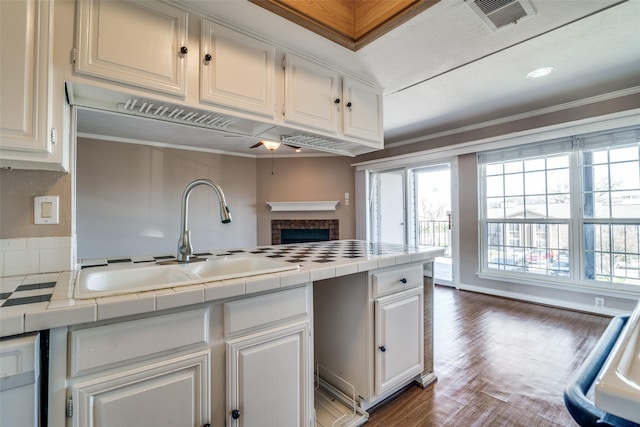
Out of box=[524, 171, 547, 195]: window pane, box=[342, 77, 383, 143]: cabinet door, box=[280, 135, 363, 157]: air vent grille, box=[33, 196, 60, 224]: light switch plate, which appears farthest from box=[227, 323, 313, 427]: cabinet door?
box=[524, 171, 547, 195]: window pane

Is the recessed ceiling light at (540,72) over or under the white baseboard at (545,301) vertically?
over

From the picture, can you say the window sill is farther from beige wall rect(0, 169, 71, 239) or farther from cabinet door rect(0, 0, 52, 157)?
cabinet door rect(0, 0, 52, 157)

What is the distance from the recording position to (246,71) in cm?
157

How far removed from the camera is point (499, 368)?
2102 millimetres

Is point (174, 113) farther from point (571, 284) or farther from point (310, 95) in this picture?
point (571, 284)

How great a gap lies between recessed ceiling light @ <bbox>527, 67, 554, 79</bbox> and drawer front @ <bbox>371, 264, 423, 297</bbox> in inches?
88.3

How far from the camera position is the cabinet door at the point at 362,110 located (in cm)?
205

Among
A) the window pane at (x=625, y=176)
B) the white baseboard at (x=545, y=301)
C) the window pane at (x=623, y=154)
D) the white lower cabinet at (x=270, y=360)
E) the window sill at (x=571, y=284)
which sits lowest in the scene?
the white baseboard at (x=545, y=301)

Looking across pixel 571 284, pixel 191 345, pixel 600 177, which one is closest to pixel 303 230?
pixel 571 284

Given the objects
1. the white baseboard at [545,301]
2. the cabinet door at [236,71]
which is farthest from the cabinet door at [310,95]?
the white baseboard at [545,301]

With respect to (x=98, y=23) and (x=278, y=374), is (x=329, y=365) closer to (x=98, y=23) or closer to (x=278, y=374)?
(x=278, y=374)

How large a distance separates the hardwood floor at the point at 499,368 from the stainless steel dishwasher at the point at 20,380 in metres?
1.49

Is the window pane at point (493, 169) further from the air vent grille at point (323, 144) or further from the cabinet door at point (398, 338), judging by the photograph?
the cabinet door at point (398, 338)

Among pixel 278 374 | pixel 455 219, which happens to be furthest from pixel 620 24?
pixel 278 374
